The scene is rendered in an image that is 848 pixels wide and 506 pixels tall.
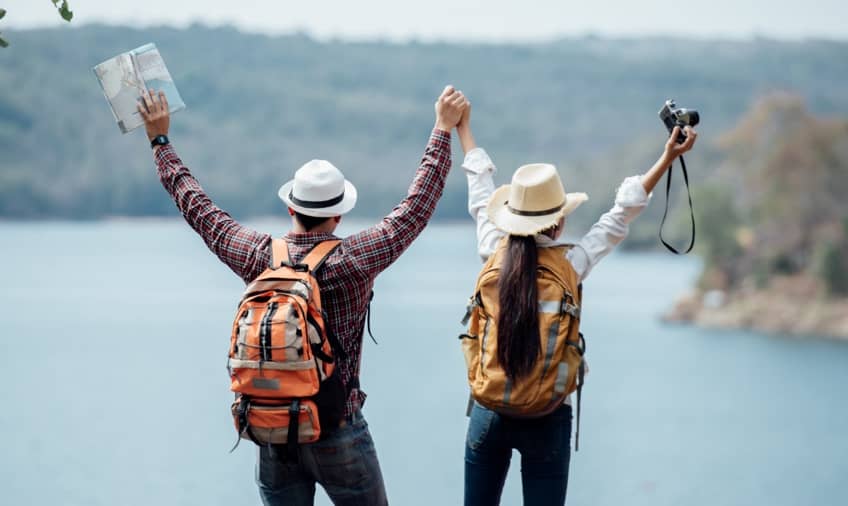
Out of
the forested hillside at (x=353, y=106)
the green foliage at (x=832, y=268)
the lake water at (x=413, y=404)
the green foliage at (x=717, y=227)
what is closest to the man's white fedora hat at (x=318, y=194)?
the lake water at (x=413, y=404)

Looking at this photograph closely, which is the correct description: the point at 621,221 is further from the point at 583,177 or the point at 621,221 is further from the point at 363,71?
the point at 363,71

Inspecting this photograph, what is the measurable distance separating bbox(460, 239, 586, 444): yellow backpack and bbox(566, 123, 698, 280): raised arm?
0.18 feet

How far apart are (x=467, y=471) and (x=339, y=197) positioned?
2.47ft

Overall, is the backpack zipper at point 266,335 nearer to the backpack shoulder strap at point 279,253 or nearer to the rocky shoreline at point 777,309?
the backpack shoulder strap at point 279,253

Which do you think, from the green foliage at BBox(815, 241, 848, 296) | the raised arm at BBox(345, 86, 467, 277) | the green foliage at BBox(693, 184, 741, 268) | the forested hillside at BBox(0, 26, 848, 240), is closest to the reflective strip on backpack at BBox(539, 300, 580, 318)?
the raised arm at BBox(345, 86, 467, 277)

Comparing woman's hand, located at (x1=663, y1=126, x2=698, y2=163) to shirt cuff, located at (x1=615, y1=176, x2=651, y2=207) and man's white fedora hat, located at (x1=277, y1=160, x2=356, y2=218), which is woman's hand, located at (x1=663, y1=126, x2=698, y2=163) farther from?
man's white fedora hat, located at (x1=277, y1=160, x2=356, y2=218)

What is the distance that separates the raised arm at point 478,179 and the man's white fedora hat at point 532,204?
0.09 meters

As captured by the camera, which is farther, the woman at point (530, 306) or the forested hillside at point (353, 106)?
the forested hillside at point (353, 106)

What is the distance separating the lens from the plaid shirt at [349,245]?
2525 mm

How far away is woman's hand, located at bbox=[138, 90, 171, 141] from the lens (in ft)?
9.04

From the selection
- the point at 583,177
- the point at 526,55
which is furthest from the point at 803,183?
the point at 526,55

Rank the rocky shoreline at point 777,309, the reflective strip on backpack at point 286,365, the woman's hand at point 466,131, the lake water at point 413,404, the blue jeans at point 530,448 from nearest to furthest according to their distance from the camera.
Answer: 1. the reflective strip on backpack at point 286,365
2. the blue jeans at point 530,448
3. the woman's hand at point 466,131
4. the lake water at point 413,404
5. the rocky shoreline at point 777,309

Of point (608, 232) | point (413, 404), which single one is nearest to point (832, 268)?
point (413, 404)

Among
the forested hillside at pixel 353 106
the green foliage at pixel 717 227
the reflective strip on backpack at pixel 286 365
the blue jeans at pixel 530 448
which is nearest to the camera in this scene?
the reflective strip on backpack at pixel 286 365
